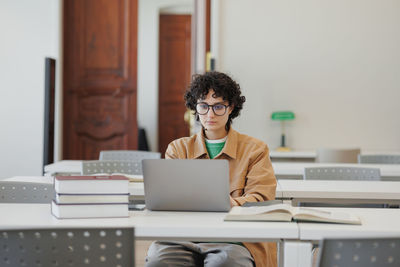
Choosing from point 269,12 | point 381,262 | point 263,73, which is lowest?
point 381,262

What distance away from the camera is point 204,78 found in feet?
9.68

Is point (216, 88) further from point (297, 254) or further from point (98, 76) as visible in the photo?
point (98, 76)

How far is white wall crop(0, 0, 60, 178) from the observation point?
7.12 meters

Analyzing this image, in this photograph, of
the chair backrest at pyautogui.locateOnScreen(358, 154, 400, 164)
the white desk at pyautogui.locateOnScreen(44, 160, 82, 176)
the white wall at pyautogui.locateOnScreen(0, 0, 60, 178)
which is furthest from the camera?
the white wall at pyautogui.locateOnScreen(0, 0, 60, 178)

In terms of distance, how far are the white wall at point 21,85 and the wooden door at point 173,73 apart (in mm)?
3781

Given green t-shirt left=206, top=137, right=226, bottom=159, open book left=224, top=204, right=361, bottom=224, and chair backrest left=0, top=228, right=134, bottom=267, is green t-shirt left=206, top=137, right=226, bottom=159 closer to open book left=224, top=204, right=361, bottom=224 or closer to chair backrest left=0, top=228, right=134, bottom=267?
open book left=224, top=204, right=361, bottom=224

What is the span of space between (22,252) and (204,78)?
1.46m

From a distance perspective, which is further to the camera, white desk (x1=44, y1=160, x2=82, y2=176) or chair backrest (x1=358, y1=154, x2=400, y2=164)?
chair backrest (x1=358, y1=154, x2=400, y2=164)

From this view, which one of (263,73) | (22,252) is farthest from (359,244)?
(263,73)

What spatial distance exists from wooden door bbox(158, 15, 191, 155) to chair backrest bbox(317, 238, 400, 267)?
9.16m

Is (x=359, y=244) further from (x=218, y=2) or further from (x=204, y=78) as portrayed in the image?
(x=218, y=2)

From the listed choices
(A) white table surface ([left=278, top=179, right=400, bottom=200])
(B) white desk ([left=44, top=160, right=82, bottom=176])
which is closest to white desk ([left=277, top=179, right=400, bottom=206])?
(A) white table surface ([left=278, top=179, right=400, bottom=200])

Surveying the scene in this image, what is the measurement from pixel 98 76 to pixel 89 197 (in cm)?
535

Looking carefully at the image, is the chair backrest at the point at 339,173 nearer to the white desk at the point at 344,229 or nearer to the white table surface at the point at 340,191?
the white table surface at the point at 340,191
